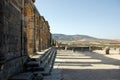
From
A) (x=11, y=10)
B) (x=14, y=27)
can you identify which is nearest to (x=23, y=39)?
(x=14, y=27)

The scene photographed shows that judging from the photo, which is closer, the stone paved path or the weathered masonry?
the weathered masonry

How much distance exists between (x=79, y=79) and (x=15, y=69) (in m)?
2.65

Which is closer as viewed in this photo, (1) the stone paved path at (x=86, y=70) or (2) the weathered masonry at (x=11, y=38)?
(2) the weathered masonry at (x=11, y=38)

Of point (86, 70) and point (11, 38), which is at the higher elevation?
point (11, 38)

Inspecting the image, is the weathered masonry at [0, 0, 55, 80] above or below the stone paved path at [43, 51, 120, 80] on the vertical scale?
above

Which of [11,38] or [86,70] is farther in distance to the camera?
[86,70]

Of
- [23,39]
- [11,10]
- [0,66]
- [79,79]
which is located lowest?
[79,79]

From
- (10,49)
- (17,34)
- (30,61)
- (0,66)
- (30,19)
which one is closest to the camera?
(0,66)

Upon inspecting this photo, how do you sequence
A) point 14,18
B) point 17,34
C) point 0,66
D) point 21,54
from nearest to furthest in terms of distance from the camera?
point 0,66 → point 14,18 → point 17,34 → point 21,54

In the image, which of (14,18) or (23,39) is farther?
(23,39)

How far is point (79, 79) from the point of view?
10.6m

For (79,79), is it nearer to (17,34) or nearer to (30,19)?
(17,34)

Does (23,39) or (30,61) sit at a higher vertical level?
(23,39)

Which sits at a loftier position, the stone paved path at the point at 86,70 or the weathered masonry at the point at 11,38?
the weathered masonry at the point at 11,38
